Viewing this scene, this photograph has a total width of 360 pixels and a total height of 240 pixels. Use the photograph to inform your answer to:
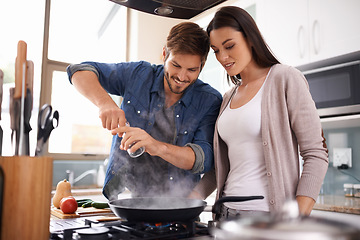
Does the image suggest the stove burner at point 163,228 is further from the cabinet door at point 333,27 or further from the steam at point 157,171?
the cabinet door at point 333,27

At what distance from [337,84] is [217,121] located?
3.45ft

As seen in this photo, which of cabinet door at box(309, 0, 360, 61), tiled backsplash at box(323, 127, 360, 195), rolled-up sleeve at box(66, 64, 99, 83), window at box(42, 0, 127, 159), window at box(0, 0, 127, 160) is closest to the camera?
rolled-up sleeve at box(66, 64, 99, 83)

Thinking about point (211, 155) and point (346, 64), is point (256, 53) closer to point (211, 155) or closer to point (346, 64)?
point (211, 155)

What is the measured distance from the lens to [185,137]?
4.79 feet

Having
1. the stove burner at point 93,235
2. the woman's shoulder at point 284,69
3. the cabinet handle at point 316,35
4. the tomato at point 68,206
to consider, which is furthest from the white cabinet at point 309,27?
the stove burner at point 93,235

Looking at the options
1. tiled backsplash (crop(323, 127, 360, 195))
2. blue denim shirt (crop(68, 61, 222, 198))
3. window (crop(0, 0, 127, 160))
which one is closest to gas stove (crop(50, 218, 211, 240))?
blue denim shirt (crop(68, 61, 222, 198))

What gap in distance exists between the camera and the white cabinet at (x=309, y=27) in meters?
1.94

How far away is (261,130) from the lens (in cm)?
116

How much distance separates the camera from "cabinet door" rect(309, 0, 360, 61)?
6.27 ft

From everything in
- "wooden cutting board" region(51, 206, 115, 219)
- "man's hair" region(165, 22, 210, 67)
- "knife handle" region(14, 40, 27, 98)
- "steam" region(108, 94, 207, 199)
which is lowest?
"wooden cutting board" region(51, 206, 115, 219)

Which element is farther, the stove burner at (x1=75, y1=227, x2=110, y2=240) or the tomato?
the tomato

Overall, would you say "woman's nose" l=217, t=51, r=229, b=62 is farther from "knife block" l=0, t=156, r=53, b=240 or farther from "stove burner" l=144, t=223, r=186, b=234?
"knife block" l=0, t=156, r=53, b=240

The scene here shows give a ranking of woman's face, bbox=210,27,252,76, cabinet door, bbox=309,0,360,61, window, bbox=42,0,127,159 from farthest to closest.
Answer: window, bbox=42,0,127,159 → cabinet door, bbox=309,0,360,61 → woman's face, bbox=210,27,252,76

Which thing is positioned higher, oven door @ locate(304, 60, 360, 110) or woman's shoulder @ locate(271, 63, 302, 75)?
oven door @ locate(304, 60, 360, 110)
